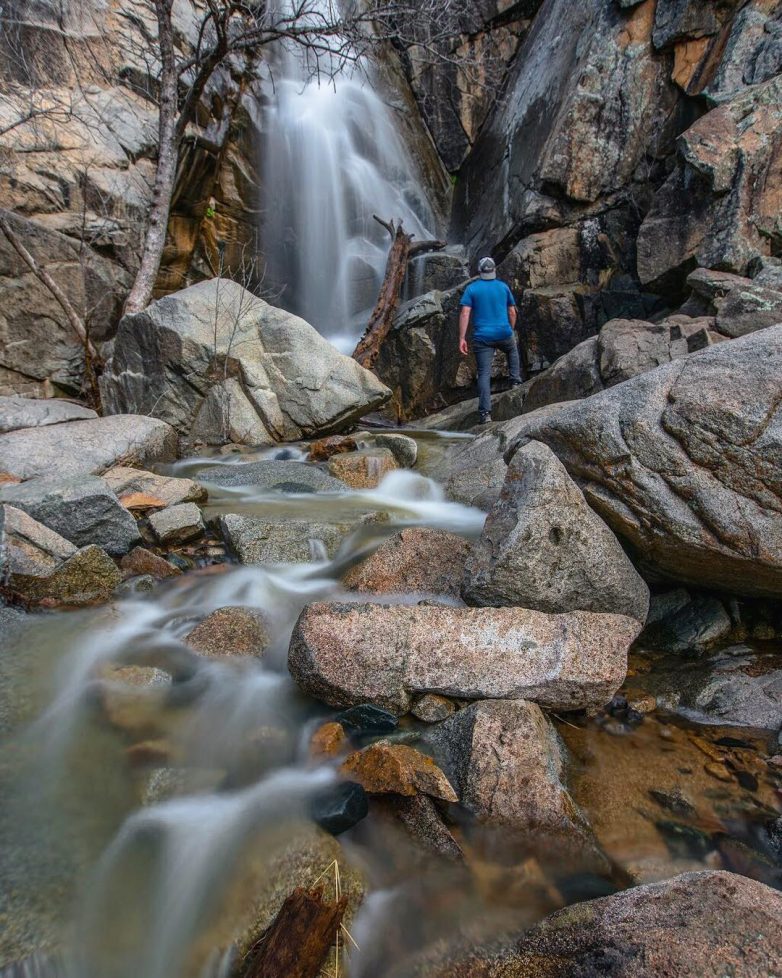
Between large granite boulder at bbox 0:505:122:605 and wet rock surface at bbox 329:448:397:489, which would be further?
wet rock surface at bbox 329:448:397:489

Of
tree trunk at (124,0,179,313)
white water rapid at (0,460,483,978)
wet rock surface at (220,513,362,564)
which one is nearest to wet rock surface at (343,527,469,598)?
white water rapid at (0,460,483,978)

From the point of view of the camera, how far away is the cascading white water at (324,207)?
15.4 metres

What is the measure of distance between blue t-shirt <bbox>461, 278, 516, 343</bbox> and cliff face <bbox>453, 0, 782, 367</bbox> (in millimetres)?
2241

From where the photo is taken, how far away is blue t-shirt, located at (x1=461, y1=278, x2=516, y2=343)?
962cm

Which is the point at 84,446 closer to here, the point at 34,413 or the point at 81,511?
the point at 34,413

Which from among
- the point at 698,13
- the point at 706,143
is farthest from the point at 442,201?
the point at 706,143

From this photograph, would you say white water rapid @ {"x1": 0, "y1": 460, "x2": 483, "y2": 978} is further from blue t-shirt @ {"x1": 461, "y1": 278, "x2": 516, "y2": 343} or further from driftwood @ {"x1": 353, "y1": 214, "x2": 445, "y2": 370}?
driftwood @ {"x1": 353, "y1": 214, "x2": 445, "y2": 370}

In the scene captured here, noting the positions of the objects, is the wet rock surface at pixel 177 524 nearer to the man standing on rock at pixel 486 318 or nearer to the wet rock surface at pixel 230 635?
the wet rock surface at pixel 230 635

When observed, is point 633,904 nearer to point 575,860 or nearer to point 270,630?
point 575,860

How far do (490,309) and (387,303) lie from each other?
4033 millimetres

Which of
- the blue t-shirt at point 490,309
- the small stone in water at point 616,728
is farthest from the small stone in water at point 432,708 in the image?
the blue t-shirt at point 490,309

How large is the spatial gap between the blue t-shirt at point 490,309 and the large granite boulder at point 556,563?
6.78 meters

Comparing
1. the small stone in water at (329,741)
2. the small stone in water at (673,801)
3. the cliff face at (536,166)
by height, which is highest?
the cliff face at (536,166)

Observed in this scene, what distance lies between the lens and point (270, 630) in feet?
11.5
